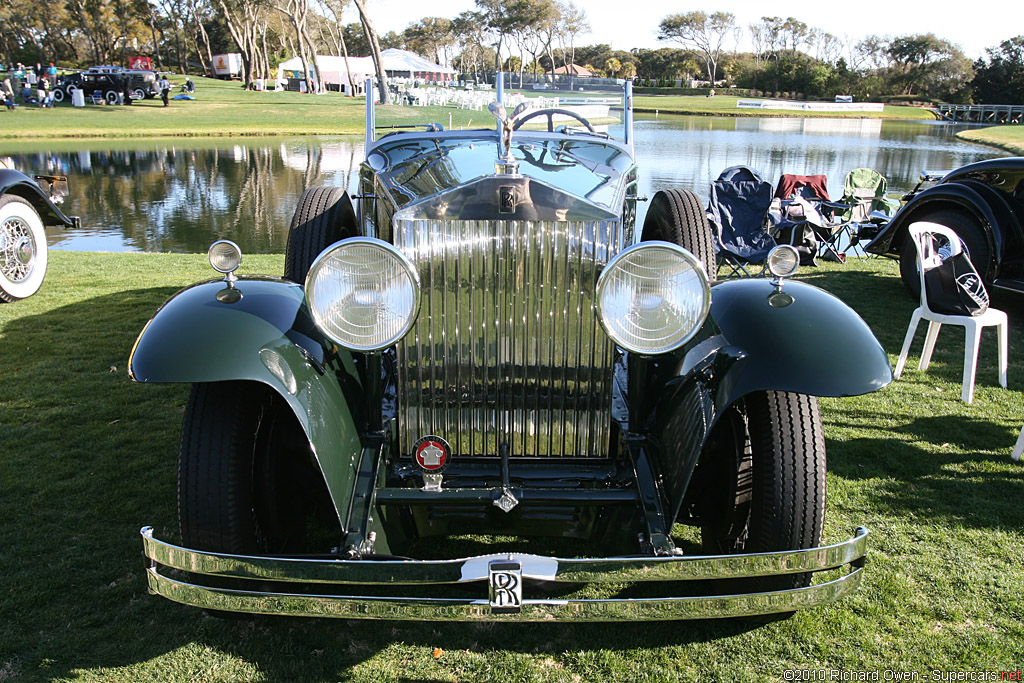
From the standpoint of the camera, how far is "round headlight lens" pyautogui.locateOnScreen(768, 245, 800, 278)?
236 centimetres

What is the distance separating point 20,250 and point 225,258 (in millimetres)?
5038

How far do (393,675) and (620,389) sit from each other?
1340mm

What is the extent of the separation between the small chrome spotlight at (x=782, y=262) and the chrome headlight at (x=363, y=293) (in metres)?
1.18

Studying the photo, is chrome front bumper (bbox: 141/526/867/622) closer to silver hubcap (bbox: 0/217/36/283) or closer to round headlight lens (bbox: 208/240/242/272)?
round headlight lens (bbox: 208/240/242/272)

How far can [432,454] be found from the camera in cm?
231

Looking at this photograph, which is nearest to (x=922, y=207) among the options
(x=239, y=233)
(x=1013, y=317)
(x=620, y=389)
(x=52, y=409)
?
(x=1013, y=317)

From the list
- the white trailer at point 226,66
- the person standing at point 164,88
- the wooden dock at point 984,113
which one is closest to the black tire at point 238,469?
the person standing at point 164,88

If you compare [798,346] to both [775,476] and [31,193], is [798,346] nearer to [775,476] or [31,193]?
[775,476]

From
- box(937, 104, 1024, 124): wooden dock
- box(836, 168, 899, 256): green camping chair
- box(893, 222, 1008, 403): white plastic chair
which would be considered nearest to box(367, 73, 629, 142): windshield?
box(893, 222, 1008, 403): white plastic chair

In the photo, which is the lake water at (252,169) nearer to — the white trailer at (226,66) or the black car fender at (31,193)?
→ the black car fender at (31,193)

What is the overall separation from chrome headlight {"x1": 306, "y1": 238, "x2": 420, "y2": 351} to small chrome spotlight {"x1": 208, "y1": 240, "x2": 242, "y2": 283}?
46 centimetres

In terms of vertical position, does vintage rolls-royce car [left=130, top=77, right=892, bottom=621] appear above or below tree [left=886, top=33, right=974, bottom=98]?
below

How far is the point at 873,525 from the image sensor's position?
2.98m

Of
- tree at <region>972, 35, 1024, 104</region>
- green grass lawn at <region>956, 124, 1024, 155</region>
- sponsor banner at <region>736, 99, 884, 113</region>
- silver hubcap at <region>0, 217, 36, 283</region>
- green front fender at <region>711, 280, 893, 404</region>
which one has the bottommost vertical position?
silver hubcap at <region>0, 217, 36, 283</region>
